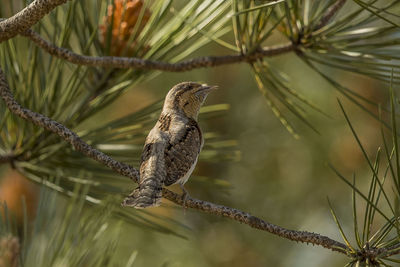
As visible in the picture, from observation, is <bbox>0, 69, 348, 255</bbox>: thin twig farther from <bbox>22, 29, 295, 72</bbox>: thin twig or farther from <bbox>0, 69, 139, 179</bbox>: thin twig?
<bbox>22, 29, 295, 72</bbox>: thin twig

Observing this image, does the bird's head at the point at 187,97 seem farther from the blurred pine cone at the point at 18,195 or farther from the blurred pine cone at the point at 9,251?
the blurred pine cone at the point at 9,251

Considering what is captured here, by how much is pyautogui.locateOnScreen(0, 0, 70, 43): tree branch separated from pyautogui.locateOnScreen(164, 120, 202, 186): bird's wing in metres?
0.96

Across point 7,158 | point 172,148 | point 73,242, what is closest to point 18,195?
point 7,158

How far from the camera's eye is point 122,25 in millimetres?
2795

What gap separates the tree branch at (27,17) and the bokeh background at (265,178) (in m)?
2.67

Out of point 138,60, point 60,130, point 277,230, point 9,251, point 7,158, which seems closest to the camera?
point 277,230

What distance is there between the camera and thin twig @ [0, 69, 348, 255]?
5.66 feet

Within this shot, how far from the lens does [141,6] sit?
2.83 meters

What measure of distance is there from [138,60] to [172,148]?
52 cm

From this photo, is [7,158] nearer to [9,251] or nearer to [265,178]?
[9,251]

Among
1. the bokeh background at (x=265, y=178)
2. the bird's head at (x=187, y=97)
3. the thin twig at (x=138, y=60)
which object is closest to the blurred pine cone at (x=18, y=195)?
the bokeh background at (x=265, y=178)

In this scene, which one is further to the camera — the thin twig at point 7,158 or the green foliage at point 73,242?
the thin twig at point 7,158

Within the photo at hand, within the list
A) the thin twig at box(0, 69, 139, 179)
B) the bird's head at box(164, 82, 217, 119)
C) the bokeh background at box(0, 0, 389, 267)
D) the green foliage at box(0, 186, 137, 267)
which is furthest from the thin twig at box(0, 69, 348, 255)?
the bokeh background at box(0, 0, 389, 267)

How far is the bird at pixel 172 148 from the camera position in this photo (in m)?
2.23
